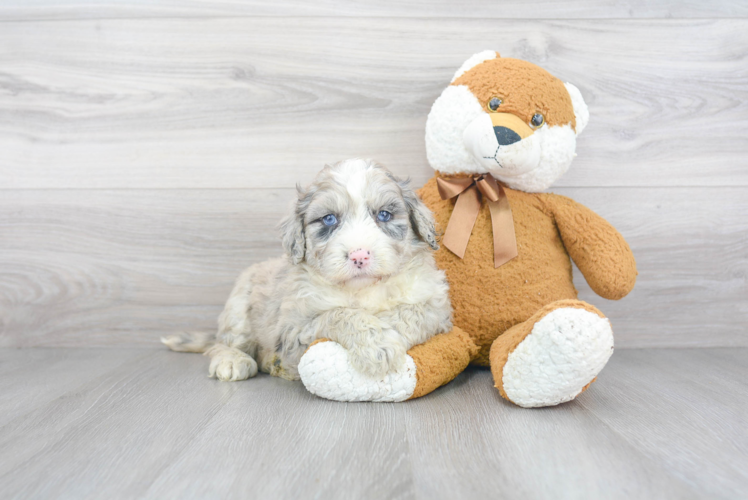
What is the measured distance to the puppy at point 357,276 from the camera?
1457 millimetres

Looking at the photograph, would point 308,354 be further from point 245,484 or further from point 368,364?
point 245,484

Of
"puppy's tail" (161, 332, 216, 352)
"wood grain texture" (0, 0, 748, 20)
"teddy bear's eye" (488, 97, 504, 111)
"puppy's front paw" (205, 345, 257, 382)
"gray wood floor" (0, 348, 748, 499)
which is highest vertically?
"wood grain texture" (0, 0, 748, 20)

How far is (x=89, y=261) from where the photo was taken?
2240 mm

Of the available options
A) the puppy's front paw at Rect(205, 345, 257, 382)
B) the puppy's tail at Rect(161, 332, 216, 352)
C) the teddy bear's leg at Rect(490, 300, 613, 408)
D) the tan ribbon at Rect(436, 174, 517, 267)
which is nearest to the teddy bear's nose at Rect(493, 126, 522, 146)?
the tan ribbon at Rect(436, 174, 517, 267)

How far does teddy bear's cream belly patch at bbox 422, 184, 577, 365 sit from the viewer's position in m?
1.71

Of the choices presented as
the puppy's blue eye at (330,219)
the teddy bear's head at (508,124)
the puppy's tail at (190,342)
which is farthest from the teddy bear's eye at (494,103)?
the puppy's tail at (190,342)

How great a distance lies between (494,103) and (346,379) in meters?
0.93

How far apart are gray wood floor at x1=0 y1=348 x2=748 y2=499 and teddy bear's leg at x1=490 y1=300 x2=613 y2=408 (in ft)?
0.20

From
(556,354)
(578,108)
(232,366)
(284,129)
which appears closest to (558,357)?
(556,354)

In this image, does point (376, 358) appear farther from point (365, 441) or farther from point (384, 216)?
point (384, 216)

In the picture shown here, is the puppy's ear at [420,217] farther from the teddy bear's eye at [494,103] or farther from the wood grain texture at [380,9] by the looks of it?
the wood grain texture at [380,9]

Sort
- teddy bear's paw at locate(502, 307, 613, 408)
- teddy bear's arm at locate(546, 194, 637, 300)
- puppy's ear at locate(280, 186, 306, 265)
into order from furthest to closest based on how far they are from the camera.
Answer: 1. teddy bear's arm at locate(546, 194, 637, 300)
2. puppy's ear at locate(280, 186, 306, 265)
3. teddy bear's paw at locate(502, 307, 613, 408)

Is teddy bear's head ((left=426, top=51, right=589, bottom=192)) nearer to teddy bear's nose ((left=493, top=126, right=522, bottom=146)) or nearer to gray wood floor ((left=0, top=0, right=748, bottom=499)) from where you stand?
teddy bear's nose ((left=493, top=126, right=522, bottom=146))

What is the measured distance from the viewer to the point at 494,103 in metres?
1.66
